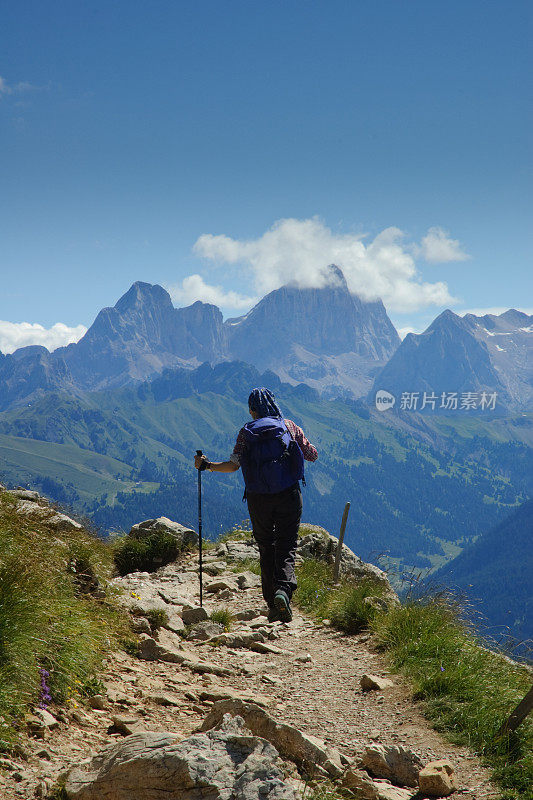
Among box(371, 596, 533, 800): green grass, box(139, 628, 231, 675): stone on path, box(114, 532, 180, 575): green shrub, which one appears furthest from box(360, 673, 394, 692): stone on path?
box(114, 532, 180, 575): green shrub

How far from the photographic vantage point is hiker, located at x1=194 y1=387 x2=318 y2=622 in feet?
27.3

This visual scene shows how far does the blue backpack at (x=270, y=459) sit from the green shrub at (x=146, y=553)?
7412 mm

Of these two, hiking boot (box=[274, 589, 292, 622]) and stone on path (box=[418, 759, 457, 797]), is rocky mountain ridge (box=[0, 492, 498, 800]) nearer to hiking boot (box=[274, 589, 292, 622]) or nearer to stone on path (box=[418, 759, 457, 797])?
stone on path (box=[418, 759, 457, 797])

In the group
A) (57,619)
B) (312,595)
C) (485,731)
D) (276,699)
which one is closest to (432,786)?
(485,731)

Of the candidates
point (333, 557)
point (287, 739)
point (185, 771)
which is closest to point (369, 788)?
point (287, 739)

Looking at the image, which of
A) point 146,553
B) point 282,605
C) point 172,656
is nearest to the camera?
point 172,656

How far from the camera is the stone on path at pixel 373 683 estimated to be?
6.17 meters

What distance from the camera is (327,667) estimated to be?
7238 millimetres

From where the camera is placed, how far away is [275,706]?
5.47 metres

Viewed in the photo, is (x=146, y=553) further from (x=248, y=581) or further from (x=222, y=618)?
(x=222, y=618)

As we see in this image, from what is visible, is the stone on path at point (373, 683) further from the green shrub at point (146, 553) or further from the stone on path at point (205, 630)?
the green shrub at point (146, 553)

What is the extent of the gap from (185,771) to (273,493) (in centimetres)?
509

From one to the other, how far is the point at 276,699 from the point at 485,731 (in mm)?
1985

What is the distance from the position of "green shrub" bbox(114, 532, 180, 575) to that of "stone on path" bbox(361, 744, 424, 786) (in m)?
11.0
